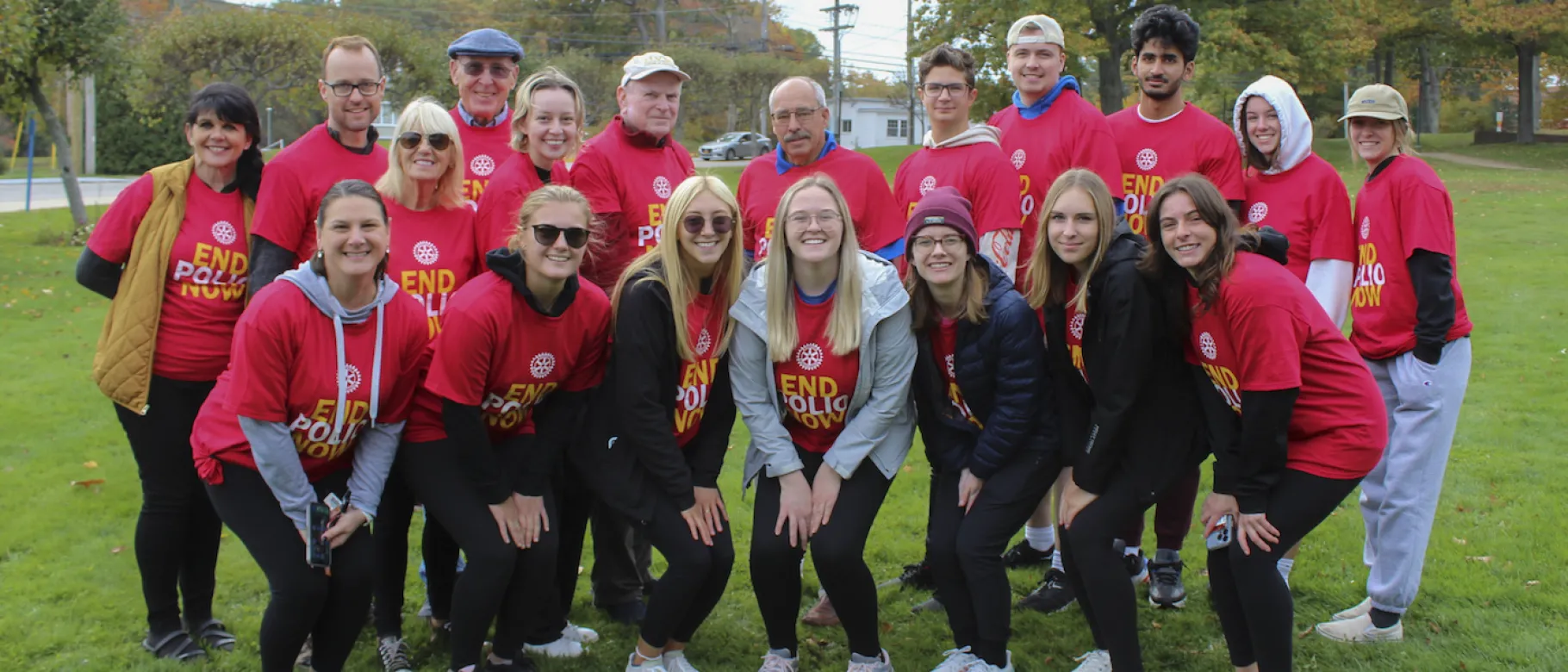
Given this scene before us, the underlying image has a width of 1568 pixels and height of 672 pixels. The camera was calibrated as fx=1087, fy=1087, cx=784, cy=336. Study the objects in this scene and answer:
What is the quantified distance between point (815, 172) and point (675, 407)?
132 centimetres

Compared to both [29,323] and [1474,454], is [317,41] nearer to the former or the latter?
[29,323]

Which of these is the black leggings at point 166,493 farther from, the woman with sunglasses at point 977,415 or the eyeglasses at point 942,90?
the eyeglasses at point 942,90

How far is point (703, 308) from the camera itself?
441 centimetres

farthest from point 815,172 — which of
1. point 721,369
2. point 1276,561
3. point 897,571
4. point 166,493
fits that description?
point 166,493

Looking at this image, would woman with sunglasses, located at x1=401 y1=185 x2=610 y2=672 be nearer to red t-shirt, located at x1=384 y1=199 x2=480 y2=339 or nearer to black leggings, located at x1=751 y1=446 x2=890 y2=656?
red t-shirt, located at x1=384 y1=199 x2=480 y2=339

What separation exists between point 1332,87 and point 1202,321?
49289mm

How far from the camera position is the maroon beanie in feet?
13.9

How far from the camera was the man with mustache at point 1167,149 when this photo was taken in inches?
198

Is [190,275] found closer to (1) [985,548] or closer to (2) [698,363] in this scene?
(2) [698,363]

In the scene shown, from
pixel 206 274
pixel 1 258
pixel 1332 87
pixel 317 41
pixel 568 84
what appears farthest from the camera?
pixel 1332 87

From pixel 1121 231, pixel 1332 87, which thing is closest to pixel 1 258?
pixel 1121 231

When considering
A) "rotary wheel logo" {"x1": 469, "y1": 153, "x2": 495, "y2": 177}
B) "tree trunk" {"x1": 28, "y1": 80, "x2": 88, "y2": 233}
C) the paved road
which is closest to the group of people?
"rotary wheel logo" {"x1": 469, "y1": 153, "x2": 495, "y2": 177}

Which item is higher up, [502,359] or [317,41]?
[317,41]

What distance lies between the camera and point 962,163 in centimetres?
506
